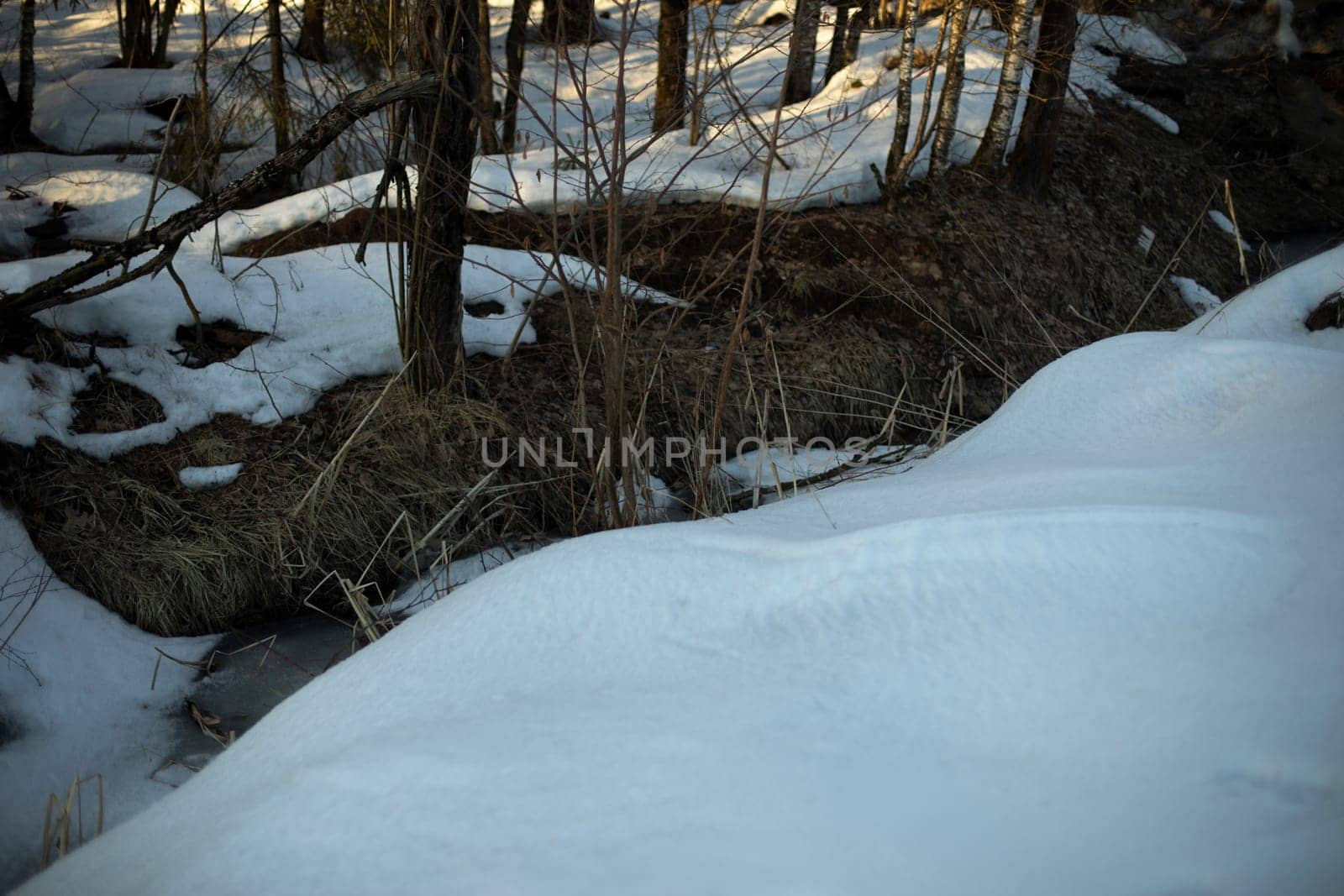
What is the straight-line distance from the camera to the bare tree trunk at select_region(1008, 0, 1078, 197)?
6551mm

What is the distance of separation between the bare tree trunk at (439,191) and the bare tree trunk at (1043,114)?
416 centimetres

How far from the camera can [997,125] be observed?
7.07 metres

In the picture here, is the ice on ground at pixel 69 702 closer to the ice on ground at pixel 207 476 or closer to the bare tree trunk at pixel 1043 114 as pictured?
the ice on ground at pixel 207 476

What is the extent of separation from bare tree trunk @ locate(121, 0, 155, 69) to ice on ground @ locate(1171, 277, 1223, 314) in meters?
9.37

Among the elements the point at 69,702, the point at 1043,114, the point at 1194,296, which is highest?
the point at 1043,114

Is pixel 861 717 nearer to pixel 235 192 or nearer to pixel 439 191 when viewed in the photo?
pixel 439 191

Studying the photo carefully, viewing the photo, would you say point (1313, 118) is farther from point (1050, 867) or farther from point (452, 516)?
point (1050, 867)

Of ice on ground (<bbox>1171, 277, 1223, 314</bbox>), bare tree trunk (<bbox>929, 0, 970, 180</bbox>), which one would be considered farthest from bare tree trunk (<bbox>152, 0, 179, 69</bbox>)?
ice on ground (<bbox>1171, 277, 1223, 314</bbox>)

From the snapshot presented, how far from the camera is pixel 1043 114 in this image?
23.1 feet

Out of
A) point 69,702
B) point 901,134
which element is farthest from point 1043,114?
point 69,702

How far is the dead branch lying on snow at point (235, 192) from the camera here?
3859 millimetres

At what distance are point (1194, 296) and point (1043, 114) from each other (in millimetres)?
1707

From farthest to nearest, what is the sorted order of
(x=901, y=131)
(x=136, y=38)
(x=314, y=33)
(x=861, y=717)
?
(x=136, y=38), (x=314, y=33), (x=901, y=131), (x=861, y=717)

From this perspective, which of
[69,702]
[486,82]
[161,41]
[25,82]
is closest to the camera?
[69,702]
